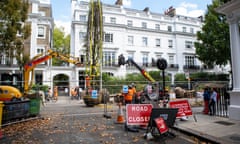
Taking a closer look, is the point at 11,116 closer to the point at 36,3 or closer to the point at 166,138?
the point at 166,138

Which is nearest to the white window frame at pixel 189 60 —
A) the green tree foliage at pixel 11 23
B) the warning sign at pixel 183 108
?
the warning sign at pixel 183 108

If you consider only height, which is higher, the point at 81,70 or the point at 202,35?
the point at 202,35

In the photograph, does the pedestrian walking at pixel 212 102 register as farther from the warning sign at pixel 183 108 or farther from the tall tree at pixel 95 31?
the tall tree at pixel 95 31

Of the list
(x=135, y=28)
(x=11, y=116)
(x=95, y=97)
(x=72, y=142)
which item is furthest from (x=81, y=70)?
(x=72, y=142)

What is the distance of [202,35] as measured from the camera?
997 inches

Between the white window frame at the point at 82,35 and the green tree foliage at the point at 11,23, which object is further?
the white window frame at the point at 82,35

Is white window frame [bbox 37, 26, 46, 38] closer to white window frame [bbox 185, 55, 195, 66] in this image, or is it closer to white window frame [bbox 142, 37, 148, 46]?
white window frame [bbox 142, 37, 148, 46]

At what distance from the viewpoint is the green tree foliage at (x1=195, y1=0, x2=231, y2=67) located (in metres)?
22.8

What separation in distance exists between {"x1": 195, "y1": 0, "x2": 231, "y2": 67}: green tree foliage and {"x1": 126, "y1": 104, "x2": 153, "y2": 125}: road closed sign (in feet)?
66.8

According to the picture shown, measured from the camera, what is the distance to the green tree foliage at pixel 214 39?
74.8 ft

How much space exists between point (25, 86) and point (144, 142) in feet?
47.9

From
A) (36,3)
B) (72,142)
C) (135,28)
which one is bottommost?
(72,142)

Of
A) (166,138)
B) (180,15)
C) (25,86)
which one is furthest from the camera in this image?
(180,15)

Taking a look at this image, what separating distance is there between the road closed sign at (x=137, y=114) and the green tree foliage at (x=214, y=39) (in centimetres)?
2036
